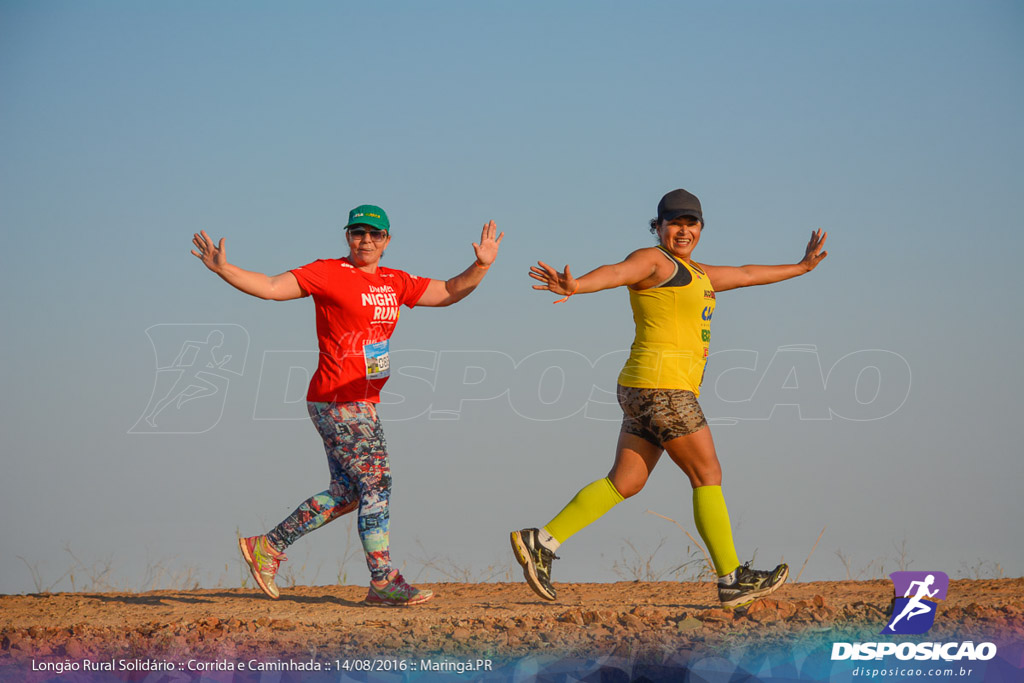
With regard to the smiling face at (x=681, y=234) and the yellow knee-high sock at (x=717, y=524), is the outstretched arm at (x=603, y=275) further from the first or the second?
the yellow knee-high sock at (x=717, y=524)

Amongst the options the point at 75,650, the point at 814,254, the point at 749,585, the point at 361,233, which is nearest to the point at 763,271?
the point at 814,254

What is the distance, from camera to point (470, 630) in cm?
598

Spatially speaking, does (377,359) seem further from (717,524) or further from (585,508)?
(717,524)

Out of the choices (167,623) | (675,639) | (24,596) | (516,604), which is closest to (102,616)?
(167,623)

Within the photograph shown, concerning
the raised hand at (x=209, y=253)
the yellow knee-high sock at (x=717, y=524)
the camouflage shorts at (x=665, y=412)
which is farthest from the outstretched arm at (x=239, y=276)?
the yellow knee-high sock at (x=717, y=524)

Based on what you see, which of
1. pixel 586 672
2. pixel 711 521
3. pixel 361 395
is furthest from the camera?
pixel 361 395

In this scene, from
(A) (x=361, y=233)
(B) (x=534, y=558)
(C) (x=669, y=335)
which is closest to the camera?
(C) (x=669, y=335)

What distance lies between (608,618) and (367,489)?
1.94 meters

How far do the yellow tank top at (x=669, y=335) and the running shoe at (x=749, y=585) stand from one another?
1.16 metres

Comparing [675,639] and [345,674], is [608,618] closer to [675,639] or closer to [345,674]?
[675,639]

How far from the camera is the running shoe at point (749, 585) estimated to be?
21.3 feet

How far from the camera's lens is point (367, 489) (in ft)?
23.5

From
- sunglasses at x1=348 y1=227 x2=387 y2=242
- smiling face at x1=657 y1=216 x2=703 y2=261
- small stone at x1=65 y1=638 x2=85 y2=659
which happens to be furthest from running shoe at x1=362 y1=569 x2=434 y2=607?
smiling face at x1=657 y1=216 x2=703 y2=261

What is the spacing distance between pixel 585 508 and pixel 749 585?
1.10 m
